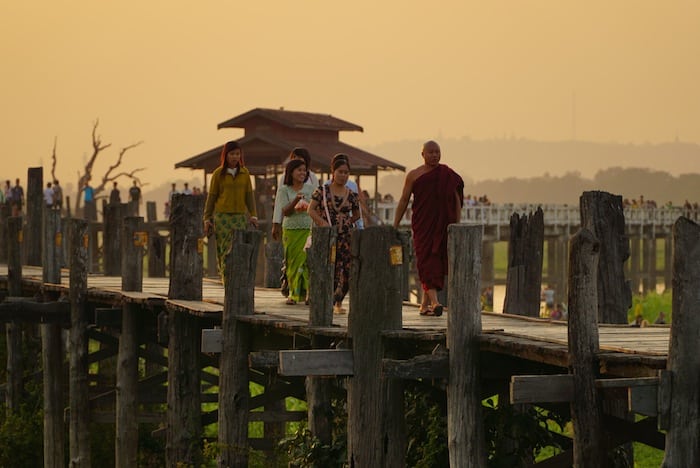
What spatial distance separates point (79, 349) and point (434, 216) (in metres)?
5.78

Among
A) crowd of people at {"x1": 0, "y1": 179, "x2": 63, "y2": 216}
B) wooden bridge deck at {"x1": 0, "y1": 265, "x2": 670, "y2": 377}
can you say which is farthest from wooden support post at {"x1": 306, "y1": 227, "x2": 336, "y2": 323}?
crowd of people at {"x1": 0, "y1": 179, "x2": 63, "y2": 216}

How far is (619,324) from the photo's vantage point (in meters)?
11.3

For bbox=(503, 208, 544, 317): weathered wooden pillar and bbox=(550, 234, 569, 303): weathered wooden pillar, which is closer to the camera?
bbox=(503, 208, 544, 317): weathered wooden pillar

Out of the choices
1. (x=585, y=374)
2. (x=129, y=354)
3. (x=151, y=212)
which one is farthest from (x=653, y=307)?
(x=585, y=374)

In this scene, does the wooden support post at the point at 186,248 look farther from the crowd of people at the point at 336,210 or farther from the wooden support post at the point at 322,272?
the wooden support post at the point at 322,272

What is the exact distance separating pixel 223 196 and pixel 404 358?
4281 millimetres

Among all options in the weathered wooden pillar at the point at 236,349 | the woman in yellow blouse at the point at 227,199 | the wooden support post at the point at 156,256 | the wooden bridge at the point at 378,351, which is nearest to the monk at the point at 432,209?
the wooden bridge at the point at 378,351

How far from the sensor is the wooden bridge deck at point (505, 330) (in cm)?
812

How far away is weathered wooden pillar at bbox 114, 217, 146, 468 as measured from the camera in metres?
15.0

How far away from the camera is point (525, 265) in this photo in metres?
12.5

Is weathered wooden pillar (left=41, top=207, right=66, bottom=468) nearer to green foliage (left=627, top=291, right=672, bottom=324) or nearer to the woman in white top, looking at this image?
the woman in white top

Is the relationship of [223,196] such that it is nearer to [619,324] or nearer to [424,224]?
[424,224]

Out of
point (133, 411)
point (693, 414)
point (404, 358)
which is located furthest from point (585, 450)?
point (133, 411)

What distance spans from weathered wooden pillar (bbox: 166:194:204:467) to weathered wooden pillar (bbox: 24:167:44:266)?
330 inches
